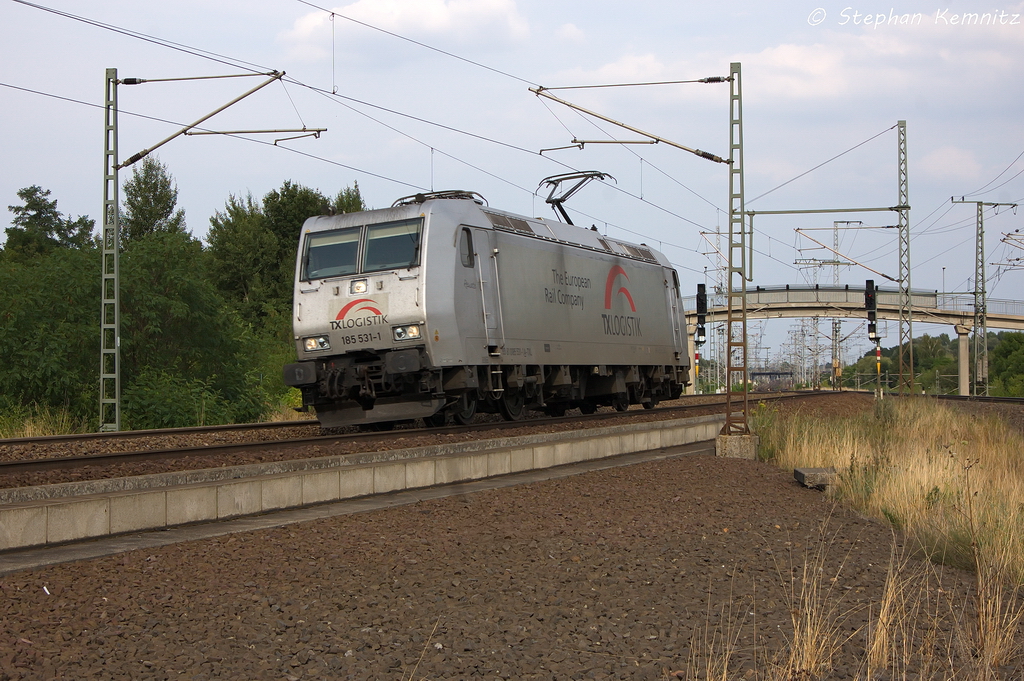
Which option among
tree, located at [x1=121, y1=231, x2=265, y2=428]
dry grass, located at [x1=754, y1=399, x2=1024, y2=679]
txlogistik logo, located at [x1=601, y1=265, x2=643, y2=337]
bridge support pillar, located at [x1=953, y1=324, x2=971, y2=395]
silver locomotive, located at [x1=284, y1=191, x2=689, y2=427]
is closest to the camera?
dry grass, located at [x1=754, y1=399, x2=1024, y2=679]

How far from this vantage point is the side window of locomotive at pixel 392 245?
15969mm

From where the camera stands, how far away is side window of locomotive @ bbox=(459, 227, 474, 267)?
648 inches

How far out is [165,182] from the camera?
2249 inches

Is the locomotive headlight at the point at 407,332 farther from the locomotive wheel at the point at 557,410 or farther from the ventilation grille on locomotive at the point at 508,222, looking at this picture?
the locomotive wheel at the point at 557,410

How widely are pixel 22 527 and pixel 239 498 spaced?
2.11 m

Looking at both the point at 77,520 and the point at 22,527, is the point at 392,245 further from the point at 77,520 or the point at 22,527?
the point at 22,527

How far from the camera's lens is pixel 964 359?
62.2 meters

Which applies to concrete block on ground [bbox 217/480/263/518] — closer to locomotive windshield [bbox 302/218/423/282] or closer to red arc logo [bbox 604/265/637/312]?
locomotive windshield [bbox 302/218/423/282]

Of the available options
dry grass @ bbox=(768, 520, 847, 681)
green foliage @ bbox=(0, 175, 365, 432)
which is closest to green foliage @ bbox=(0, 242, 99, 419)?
green foliage @ bbox=(0, 175, 365, 432)

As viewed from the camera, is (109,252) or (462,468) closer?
(462,468)

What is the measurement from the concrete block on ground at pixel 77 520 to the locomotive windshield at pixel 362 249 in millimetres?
8581

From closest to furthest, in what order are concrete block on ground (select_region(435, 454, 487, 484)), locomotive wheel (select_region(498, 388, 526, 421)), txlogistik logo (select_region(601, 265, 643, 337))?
concrete block on ground (select_region(435, 454, 487, 484)) → locomotive wheel (select_region(498, 388, 526, 421)) → txlogistik logo (select_region(601, 265, 643, 337))

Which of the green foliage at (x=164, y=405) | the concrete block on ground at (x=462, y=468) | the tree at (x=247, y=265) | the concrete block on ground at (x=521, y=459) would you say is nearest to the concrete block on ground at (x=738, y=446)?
the concrete block on ground at (x=521, y=459)

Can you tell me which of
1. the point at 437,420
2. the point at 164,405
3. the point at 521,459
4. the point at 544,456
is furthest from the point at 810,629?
the point at 164,405
